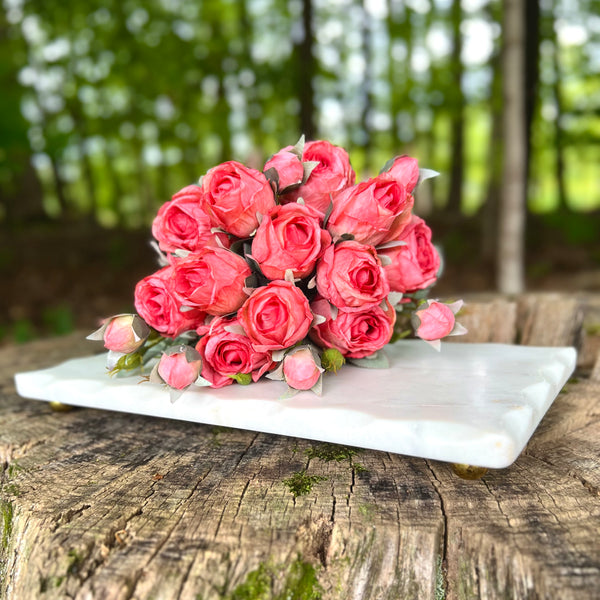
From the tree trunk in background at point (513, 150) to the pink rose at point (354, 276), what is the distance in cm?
296

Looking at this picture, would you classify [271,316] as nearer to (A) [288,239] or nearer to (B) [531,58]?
(A) [288,239]

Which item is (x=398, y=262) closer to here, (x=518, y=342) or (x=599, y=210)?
(x=518, y=342)

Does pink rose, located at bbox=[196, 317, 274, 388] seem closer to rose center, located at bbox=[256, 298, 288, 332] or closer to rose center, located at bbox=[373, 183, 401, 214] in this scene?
rose center, located at bbox=[256, 298, 288, 332]

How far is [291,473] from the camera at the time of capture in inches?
40.6

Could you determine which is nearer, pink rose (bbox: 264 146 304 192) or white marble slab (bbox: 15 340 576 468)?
white marble slab (bbox: 15 340 576 468)

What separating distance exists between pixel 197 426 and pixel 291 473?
1.16ft

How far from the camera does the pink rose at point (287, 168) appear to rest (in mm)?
1236

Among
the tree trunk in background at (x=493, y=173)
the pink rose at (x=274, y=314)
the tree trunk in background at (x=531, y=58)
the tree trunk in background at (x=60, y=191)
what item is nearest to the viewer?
the pink rose at (x=274, y=314)

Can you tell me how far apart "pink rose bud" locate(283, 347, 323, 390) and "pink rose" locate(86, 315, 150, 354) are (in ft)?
1.14

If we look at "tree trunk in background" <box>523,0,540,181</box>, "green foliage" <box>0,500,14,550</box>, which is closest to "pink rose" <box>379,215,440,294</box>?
"green foliage" <box>0,500,14,550</box>

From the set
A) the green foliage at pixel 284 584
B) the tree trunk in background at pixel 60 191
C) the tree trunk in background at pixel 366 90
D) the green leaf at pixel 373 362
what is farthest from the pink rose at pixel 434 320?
the tree trunk in background at pixel 60 191

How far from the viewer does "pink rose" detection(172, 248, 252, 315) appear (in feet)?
3.63

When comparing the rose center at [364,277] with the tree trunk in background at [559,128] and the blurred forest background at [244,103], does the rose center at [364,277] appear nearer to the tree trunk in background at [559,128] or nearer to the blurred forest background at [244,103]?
the blurred forest background at [244,103]

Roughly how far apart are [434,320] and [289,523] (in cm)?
57
